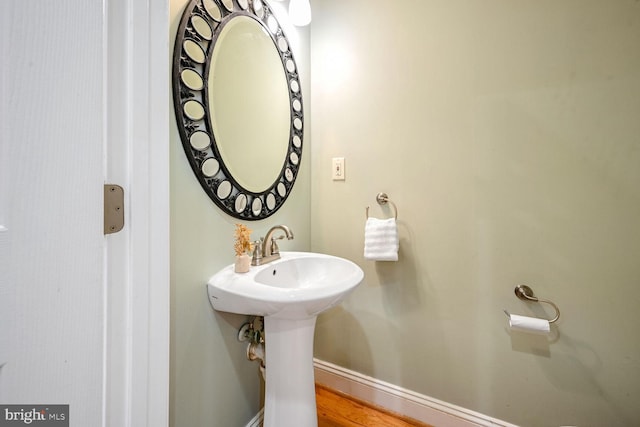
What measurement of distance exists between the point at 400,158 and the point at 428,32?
2.02 ft

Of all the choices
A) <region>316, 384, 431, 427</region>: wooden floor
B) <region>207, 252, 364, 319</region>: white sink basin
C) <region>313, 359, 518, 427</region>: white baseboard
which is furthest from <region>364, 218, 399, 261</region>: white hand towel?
<region>316, 384, 431, 427</region>: wooden floor

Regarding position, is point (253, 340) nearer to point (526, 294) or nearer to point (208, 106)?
point (208, 106)

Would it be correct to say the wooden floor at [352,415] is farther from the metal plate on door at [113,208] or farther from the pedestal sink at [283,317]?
the metal plate on door at [113,208]

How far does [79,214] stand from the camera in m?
0.40

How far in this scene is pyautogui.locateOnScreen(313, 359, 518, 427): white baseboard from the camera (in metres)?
1.18

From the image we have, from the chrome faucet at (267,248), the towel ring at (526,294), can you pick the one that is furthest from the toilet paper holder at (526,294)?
the chrome faucet at (267,248)

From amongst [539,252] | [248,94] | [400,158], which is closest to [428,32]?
[400,158]

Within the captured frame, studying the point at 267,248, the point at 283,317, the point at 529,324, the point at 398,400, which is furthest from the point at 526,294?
the point at 267,248

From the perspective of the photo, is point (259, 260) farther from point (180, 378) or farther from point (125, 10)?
point (125, 10)

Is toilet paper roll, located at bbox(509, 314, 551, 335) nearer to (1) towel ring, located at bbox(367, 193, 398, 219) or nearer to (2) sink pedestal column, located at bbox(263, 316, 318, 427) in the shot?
(1) towel ring, located at bbox(367, 193, 398, 219)

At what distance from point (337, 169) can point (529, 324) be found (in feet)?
3.66

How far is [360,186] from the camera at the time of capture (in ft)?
4.62

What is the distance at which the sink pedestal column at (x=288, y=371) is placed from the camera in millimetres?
956

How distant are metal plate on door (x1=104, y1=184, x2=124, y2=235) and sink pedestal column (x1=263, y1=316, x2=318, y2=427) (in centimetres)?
65
